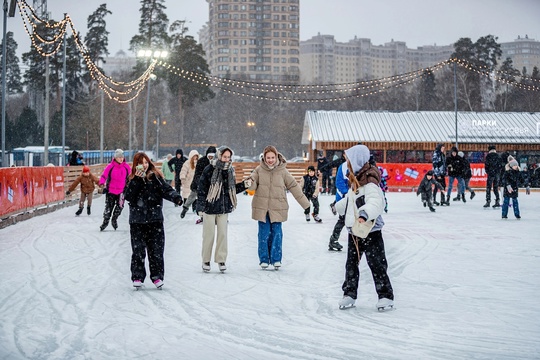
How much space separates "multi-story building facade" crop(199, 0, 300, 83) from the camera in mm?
157625

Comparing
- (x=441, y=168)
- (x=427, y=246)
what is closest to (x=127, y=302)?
(x=427, y=246)

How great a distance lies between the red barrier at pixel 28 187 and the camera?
625 inches

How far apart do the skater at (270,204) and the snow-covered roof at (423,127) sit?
32.2 metres

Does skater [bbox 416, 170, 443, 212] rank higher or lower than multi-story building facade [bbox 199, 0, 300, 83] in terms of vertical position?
lower

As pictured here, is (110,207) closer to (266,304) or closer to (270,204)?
(270,204)

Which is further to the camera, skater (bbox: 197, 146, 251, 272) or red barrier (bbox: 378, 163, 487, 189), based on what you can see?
red barrier (bbox: 378, 163, 487, 189)

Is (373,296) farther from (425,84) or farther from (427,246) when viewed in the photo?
(425,84)

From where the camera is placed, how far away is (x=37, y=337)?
567 centimetres

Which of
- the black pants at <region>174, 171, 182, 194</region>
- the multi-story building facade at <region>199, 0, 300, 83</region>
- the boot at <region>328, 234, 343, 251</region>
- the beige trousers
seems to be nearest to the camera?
the beige trousers

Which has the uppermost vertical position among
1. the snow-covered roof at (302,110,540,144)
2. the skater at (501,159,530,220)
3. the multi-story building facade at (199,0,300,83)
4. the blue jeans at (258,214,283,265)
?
the multi-story building facade at (199,0,300,83)

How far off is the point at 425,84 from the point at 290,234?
68536 mm

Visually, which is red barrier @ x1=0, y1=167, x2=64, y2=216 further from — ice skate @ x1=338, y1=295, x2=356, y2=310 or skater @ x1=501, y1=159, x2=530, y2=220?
skater @ x1=501, y1=159, x2=530, y2=220

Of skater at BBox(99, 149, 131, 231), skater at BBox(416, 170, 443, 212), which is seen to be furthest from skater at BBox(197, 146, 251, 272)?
skater at BBox(416, 170, 443, 212)

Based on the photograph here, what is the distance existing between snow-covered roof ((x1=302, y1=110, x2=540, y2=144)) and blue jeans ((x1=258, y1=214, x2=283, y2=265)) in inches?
1269
